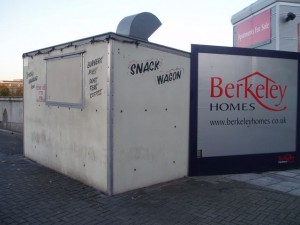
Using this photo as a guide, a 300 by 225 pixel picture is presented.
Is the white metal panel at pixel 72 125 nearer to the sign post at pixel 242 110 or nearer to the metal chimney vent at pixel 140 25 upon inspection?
the metal chimney vent at pixel 140 25

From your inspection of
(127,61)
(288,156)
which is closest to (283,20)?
(288,156)

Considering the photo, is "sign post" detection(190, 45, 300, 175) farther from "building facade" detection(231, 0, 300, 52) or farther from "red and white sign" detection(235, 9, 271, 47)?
"red and white sign" detection(235, 9, 271, 47)

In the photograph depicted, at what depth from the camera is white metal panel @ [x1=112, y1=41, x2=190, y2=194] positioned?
5551mm

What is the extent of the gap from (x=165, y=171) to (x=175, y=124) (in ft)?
3.24

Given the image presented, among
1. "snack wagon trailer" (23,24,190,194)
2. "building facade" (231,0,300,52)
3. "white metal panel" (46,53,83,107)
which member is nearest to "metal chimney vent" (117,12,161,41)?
"snack wagon trailer" (23,24,190,194)

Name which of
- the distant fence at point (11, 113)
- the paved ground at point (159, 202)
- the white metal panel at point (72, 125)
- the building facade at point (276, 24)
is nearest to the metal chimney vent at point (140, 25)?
the white metal panel at point (72, 125)

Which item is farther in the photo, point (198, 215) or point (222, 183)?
point (222, 183)

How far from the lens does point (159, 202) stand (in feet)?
16.9

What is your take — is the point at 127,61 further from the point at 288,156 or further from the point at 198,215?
the point at 288,156

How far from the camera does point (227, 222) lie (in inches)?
172

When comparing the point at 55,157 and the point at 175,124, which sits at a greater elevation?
the point at 175,124

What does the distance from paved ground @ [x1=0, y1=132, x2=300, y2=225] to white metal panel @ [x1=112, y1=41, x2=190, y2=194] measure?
34 cm

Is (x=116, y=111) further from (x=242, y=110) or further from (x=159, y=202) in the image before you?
(x=242, y=110)

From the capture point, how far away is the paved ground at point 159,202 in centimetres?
448
